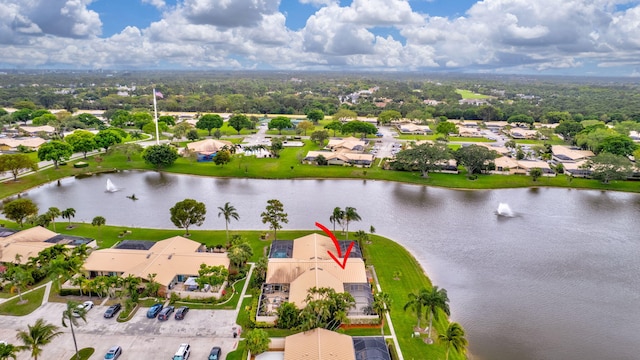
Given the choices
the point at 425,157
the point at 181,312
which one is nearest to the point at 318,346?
the point at 181,312

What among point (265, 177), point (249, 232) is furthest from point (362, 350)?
point (265, 177)

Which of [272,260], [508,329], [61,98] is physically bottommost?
[508,329]

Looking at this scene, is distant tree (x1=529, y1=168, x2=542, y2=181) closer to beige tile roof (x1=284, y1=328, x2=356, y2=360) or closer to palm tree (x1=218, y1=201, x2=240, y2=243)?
palm tree (x1=218, y1=201, x2=240, y2=243)

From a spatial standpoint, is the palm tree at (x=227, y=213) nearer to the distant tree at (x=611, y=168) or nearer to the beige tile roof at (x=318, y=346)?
the beige tile roof at (x=318, y=346)

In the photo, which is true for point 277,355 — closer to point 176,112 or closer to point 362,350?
point 362,350

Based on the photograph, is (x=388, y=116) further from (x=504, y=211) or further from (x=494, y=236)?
(x=494, y=236)

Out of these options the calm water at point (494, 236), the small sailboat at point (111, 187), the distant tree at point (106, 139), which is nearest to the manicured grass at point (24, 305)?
the calm water at point (494, 236)
